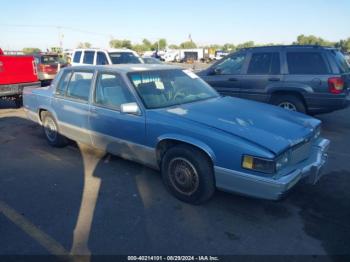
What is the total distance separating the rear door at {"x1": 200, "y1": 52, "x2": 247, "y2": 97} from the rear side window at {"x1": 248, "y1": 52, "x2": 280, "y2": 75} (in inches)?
10.0

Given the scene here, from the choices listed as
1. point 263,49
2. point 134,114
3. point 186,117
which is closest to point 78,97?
point 134,114

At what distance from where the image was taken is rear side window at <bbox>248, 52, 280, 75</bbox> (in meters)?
7.19

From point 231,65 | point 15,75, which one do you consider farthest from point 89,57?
point 231,65

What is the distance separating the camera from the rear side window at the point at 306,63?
6.66 metres

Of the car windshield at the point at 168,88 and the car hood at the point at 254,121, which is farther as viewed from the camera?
the car windshield at the point at 168,88

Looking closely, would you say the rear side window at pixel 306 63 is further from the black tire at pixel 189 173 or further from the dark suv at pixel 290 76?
the black tire at pixel 189 173

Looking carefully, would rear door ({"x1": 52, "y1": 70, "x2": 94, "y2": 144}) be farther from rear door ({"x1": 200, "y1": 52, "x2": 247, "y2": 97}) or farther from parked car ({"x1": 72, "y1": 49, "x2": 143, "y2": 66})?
parked car ({"x1": 72, "y1": 49, "x2": 143, "y2": 66})

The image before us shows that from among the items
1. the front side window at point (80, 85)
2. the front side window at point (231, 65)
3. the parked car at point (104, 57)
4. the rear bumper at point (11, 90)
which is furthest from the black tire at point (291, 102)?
the rear bumper at point (11, 90)

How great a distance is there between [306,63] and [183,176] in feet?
15.1

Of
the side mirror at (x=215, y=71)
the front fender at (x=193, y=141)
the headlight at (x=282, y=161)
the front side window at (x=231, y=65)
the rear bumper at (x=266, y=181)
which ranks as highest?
the front side window at (x=231, y=65)

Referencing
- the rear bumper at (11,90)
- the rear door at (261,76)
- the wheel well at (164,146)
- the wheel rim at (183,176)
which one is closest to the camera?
the wheel rim at (183,176)

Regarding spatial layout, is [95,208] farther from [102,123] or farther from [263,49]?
[263,49]

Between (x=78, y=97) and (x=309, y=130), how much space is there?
3.40 meters

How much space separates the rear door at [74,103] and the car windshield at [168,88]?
936mm
